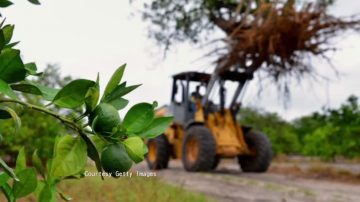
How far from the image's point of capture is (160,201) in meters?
3.65

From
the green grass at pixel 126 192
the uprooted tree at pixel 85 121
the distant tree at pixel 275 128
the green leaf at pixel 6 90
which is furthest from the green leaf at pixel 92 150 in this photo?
the distant tree at pixel 275 128

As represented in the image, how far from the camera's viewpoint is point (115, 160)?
2.00 ft

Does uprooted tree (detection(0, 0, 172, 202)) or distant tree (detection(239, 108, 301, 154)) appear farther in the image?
distant tree (detection(239, 108, 301, 154))

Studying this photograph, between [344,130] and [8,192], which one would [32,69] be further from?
[344,130]

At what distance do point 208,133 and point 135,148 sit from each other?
843 cm

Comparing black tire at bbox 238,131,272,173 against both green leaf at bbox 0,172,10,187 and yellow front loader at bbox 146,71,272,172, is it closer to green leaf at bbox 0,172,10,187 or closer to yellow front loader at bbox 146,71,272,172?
yellow front loader at bbox 146,71,272,172

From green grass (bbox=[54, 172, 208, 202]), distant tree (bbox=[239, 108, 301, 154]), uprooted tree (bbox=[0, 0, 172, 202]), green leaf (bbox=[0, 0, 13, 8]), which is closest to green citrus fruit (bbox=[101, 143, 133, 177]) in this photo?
uprooted tree (bbox=[0, 0, 172, 202])

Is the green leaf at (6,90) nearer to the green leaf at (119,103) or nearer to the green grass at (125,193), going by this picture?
the green leaf at (119,103)

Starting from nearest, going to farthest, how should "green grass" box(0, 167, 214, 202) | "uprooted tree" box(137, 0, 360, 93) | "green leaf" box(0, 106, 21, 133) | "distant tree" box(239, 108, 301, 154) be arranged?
"green leaf" box(0, 106, 21, 133)
"green grass" box(0, 167, 214, 202)
"uprooted tree" box(137, 0, 360, 93)
"distant tree" box(239, 108, 301, 154)

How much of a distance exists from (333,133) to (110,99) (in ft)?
39.7

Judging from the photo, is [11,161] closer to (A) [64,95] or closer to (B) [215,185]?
(B) [215,185]

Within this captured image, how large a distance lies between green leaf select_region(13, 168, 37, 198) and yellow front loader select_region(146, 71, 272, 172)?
8.22 metres

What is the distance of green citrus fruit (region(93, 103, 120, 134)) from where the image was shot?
0.60m

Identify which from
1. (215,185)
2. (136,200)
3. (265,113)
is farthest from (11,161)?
(265,113)
